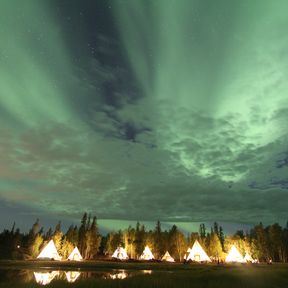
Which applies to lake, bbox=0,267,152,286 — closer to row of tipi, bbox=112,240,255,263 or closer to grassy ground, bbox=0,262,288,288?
grassy ground, bbox=0,262,288,288

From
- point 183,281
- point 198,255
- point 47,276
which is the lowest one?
point 183,281

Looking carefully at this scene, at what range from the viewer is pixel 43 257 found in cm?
8456

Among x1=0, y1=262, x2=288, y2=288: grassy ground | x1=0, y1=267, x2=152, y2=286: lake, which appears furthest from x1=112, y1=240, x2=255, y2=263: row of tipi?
x1=0, y1=267, x2=152, y2=286: lake

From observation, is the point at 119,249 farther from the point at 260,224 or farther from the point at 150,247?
the point at 260,224

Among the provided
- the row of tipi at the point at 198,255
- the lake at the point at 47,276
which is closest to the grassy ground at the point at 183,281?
the lake at the point at 47,276

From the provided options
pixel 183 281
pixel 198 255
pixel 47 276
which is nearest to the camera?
pixel 183 281

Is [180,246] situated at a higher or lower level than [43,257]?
higher

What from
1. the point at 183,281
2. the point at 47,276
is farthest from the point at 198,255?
the point at 47,276

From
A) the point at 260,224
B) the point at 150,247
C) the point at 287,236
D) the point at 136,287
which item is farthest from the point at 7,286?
the point at 287,236

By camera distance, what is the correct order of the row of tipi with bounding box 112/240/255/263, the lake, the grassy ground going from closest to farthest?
the grassy ground, the lake, the row of tipi with bounding box 112/240/255/263

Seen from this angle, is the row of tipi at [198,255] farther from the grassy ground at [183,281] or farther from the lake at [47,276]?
the lake at [47,276]

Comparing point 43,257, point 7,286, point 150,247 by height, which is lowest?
point 7,286

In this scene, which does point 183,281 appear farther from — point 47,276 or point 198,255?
point 198,255

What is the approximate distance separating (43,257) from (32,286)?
6752 centimetres
